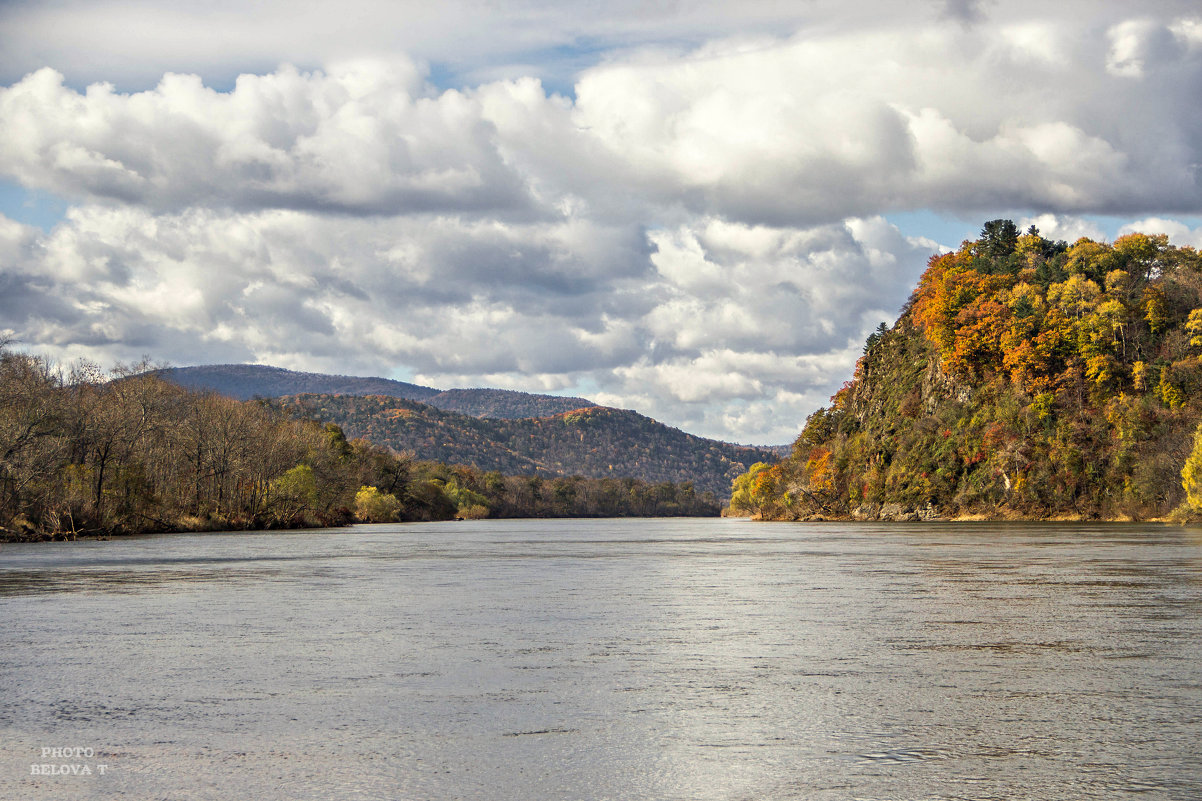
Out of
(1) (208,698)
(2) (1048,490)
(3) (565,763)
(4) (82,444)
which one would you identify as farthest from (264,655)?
(2) (1048,490)

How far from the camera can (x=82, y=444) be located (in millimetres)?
77062

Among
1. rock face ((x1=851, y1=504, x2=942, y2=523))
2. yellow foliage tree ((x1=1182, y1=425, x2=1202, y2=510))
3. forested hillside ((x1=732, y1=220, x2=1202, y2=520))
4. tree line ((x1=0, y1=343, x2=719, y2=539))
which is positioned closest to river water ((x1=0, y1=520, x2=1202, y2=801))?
tree line ((x1=0, y1=343, x2=719, y2=539))

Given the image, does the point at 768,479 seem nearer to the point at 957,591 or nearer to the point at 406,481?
the point at 406,481

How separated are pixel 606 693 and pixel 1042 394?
115m

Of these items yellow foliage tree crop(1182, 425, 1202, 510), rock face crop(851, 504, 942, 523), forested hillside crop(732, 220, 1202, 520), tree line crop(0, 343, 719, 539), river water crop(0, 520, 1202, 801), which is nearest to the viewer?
river water crop(0, 520, 1202, 801)

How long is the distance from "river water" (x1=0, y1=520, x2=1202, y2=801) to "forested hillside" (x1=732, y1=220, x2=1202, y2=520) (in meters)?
84.6

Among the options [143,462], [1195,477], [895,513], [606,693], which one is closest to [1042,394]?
[895,513]

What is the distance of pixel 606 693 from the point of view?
13586mm

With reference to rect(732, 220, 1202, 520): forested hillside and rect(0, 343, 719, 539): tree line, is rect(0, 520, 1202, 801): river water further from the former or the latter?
rect(732, 220, 1202, 520): forested hillside

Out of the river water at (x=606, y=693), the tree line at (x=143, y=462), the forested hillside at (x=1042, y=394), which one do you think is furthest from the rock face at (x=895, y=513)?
the river water at (x=606, y=693)

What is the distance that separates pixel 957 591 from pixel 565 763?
20576 millimetres

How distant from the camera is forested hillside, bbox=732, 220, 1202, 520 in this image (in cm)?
10700

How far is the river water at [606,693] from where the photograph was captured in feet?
31.3

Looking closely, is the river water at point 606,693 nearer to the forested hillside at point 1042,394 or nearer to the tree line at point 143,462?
the tree line at point 143,462
